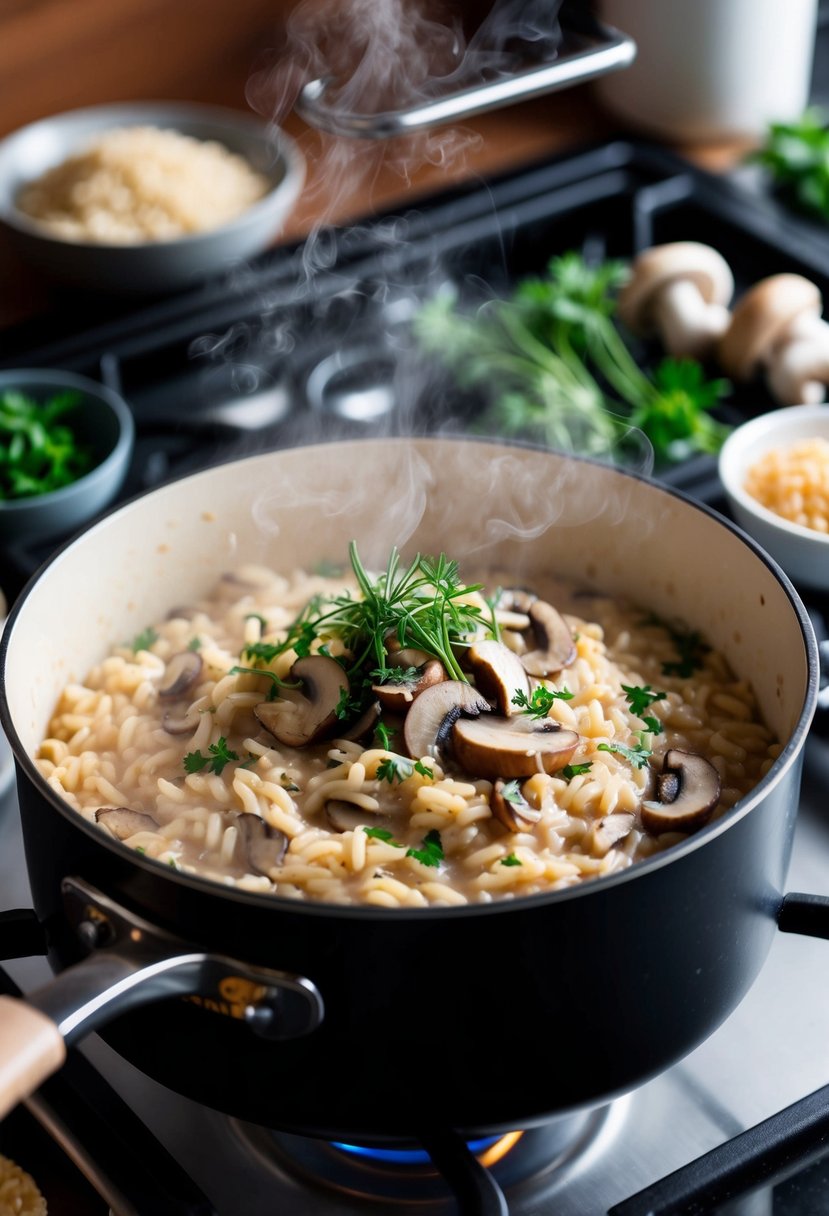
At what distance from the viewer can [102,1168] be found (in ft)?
4.37

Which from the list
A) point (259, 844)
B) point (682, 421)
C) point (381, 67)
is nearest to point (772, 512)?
point (682, 421)

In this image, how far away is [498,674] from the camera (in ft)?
4.98

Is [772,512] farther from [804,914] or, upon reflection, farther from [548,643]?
[804,914]

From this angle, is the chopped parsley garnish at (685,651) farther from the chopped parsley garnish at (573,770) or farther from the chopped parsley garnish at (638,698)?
the chopped parsley garnish at (573,770)

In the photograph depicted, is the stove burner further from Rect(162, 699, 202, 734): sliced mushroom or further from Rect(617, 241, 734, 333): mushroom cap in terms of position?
Rect(617, 241, 734, 333): mushroom cap

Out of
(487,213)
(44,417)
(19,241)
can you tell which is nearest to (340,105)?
(487,213)

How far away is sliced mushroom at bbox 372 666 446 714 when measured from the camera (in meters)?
1.49

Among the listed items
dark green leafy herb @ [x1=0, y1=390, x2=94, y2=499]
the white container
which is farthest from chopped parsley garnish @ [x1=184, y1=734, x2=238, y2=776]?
the white container

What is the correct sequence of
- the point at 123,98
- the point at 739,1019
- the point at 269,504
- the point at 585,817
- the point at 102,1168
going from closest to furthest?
the point at 102,1168
the point at 585,817
the point at 739,1019
the point at 269,504
the point at 123,98

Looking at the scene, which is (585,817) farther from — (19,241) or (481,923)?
(19,241)

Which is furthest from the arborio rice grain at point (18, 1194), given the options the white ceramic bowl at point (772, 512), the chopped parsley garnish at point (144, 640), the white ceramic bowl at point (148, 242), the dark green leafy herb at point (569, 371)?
the white ceramic bowl at point (148, 242)

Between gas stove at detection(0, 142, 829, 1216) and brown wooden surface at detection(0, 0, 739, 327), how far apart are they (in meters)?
0.22

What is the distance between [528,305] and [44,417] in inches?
40.8

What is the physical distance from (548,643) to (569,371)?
1205mm
